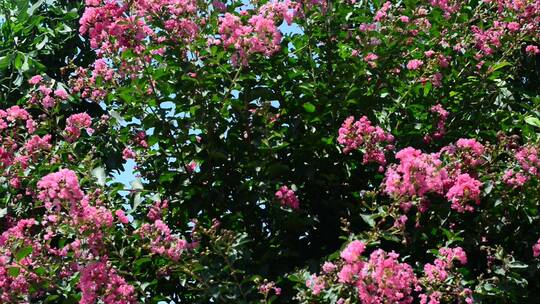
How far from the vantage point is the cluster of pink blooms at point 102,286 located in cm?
330

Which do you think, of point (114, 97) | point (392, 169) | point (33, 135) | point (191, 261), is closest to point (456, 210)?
point (392, 169)

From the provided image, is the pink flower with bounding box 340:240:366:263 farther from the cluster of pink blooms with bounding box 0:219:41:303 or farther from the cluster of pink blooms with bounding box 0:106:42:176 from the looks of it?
the cluster of pink blooms with bounding box 0:106:42:176

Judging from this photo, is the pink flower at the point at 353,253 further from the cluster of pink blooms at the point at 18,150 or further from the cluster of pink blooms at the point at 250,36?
the cluster of pink blooms at the point at 18,150

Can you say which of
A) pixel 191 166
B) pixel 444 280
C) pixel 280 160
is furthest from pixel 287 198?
pixel 444 280

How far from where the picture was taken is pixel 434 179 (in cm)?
332

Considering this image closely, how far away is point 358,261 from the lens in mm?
2998

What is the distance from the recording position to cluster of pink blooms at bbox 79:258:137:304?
3297 mm

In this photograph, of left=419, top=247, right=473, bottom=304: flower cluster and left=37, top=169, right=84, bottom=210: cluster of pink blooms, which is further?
left=37, top=169, right=84, bottom=210: cluster of pink blooms

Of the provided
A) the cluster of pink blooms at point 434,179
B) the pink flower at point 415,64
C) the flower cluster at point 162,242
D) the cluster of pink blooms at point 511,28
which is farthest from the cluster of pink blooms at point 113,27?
the cluster of pink blooms at point 511,28

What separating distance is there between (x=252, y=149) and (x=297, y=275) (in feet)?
2.35

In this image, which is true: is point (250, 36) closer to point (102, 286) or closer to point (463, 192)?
point (463, 192)

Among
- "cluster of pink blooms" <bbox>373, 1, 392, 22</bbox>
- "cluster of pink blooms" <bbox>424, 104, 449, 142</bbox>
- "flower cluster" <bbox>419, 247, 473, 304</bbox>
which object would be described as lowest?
"flower cluster" <bbox>419, 247, 473, 304</bbox>

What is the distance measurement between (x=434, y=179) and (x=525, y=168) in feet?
1.71

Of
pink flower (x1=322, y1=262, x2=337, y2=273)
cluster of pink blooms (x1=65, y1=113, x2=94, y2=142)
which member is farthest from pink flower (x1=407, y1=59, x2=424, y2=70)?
cluster of pink blooms (x1=65, y1=113, x2=94, y2=142)
